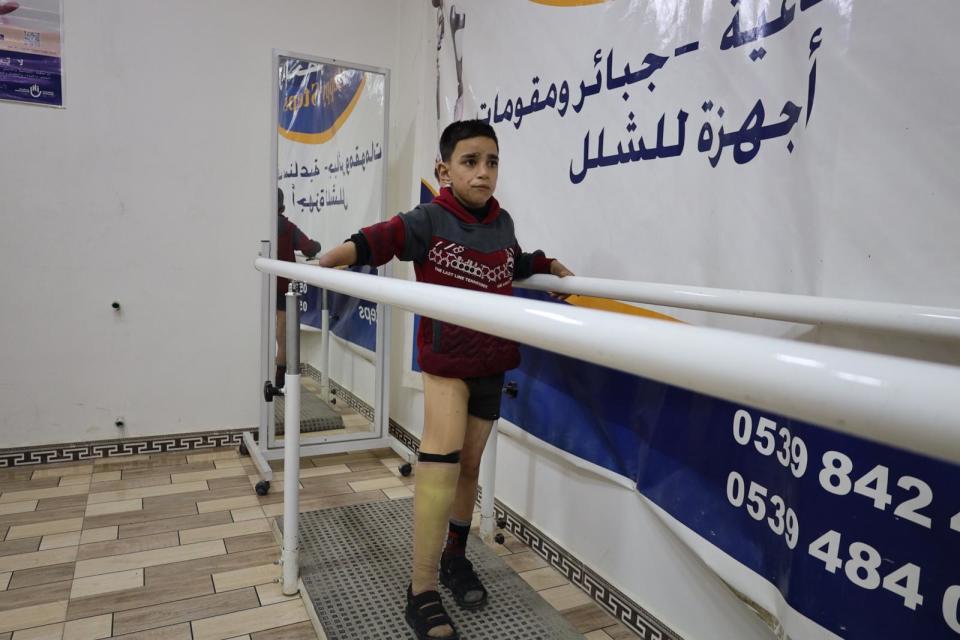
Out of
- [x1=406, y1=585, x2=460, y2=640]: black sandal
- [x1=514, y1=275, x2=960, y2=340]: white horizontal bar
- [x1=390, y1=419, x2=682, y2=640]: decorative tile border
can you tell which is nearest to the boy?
[x1=406, y1=585, x2=460, y2=640]: black sandal

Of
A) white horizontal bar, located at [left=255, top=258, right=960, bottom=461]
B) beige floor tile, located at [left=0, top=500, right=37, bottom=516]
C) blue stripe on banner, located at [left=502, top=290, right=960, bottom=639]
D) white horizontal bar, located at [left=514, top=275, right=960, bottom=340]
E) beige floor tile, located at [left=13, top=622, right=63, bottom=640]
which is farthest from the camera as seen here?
beige floor tile, located at [left=0, top=500, right=37, bottom=516]

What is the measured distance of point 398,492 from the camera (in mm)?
2447

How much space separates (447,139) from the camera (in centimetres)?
147

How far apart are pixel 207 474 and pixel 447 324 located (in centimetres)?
170

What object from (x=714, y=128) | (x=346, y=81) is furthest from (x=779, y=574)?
(x=346, y=81)

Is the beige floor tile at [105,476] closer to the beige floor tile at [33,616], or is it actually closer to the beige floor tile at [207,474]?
the beige floor tile at [207,474]

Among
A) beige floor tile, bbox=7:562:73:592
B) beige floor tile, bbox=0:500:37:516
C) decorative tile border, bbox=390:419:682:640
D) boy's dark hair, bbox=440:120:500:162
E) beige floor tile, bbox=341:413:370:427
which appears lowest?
beige floor tile, bbox=0:500:37:516

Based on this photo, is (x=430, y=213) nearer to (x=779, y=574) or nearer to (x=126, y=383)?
(x=779, y=574)

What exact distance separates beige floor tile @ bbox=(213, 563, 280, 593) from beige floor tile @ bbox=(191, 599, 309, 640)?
5.2 inches

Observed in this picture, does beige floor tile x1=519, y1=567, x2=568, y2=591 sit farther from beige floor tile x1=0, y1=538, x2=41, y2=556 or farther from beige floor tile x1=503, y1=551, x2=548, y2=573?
beige floor tile x1=0, y1=538, x2=41, y2=556

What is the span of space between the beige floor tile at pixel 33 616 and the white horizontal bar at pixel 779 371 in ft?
5.32

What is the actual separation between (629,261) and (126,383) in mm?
2278

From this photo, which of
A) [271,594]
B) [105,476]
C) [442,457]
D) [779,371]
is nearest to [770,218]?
[442,457]

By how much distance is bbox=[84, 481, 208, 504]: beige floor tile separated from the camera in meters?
2.25
